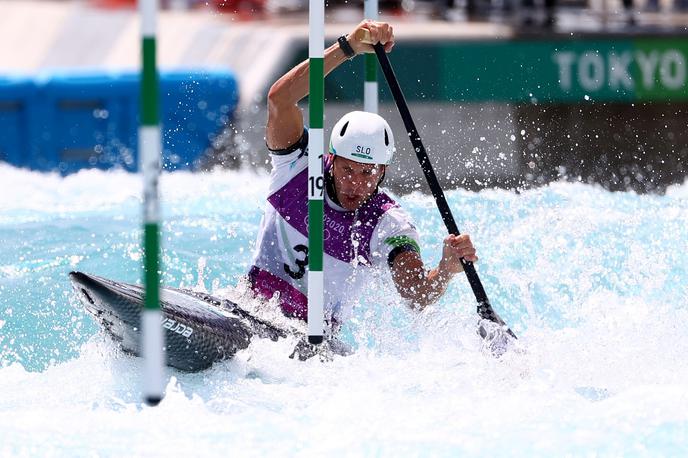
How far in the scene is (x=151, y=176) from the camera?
13.0 ft

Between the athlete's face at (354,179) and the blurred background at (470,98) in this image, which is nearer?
the athlete's face at (354,179)

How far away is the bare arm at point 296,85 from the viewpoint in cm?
526

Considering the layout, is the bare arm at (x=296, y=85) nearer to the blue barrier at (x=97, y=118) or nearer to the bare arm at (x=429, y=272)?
the bare arm at (x=429, y=272)

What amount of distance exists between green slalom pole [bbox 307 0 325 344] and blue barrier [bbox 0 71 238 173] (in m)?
5.93

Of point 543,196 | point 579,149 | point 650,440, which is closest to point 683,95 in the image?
point 579,149

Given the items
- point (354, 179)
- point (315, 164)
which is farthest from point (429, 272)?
point (315, 164)

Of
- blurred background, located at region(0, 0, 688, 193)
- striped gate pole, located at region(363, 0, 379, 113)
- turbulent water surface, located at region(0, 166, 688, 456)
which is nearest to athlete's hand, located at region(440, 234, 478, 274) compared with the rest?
turbulent water surface, located at region(0, 166, 688, 456)

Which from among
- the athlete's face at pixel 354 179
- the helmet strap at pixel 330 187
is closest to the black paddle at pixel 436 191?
the athlete's face at pixel 354 179

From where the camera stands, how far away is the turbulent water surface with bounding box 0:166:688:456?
4.40 m

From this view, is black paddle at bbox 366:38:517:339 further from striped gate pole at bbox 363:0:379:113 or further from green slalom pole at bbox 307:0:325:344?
green slalom pole at bbox 307:0:325:344

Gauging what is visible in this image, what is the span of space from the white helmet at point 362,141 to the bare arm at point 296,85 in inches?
8.9

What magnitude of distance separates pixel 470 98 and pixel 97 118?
3472mm

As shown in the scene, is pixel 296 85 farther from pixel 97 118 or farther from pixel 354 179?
pixel 97 118

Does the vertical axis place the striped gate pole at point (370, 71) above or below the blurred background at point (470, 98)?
above
